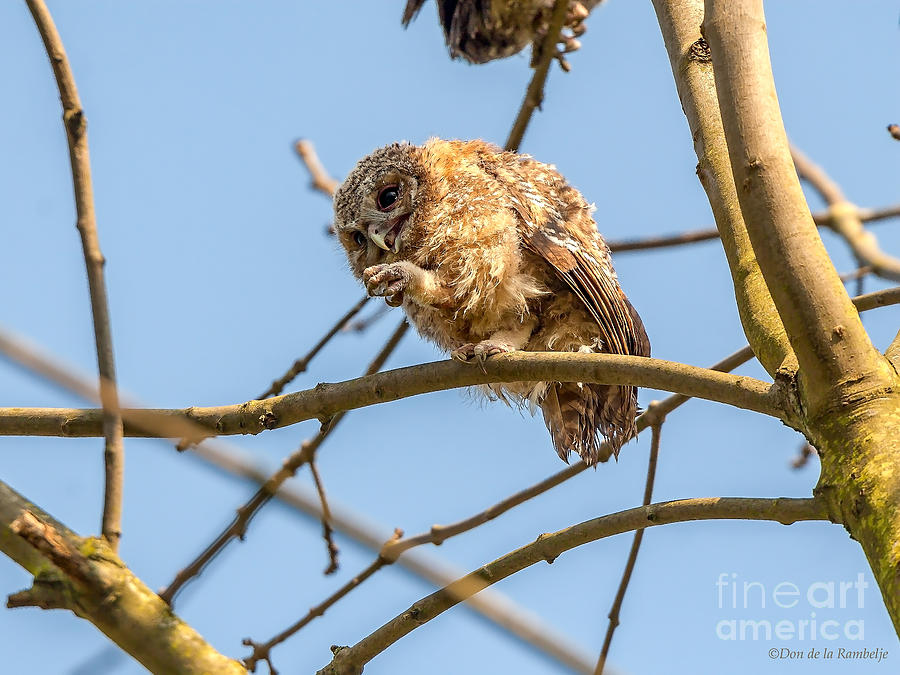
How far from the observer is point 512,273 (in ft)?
11.0

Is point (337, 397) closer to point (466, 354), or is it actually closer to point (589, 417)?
point (466, 354)

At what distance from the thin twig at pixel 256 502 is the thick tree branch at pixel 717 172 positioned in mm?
1089

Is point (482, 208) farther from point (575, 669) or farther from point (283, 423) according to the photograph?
point (575, 669)

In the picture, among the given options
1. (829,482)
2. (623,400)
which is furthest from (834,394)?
(623,400)

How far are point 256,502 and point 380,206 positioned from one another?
1298 mm

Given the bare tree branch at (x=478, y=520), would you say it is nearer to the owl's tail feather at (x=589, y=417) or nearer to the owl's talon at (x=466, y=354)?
the owl's tail feather at (x=589, y=417)

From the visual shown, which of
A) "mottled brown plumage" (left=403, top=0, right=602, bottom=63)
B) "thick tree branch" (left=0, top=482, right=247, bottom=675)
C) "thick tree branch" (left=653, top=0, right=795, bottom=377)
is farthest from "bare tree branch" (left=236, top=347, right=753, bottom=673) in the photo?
"mottled brown plumage" (left=403, top=0, right=602, bottom=63)

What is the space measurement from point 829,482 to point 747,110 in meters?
0.80

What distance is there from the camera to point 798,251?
213 centimetres

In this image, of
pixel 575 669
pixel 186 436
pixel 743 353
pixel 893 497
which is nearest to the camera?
pixel 575 669

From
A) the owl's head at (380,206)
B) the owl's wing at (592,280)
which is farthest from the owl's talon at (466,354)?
the owl's head at (380,206)

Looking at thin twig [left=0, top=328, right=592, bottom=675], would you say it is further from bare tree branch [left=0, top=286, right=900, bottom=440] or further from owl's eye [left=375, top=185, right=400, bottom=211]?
owl's eye [left=375, top=185, right=400, bottom=211]

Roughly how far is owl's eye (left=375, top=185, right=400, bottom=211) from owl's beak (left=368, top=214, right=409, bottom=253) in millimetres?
110

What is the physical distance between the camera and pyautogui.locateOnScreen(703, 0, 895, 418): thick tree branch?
2088mm
